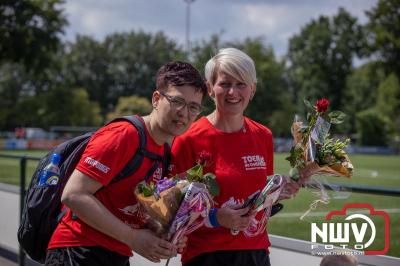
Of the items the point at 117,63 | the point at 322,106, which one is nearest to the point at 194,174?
the point at 322,106

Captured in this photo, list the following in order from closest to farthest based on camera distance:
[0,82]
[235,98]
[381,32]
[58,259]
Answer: [58,259]
[235,98]
[381,32]
[0,82]

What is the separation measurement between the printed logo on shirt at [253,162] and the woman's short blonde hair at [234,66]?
0.38 metres

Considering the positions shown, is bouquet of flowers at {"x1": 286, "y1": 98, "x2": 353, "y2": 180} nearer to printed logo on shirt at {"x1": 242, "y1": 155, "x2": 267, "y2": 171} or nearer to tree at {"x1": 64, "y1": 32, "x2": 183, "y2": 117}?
printed logo on shirt at {"x1": 242, "y1": 155, "x2": 267, "y2": 171}

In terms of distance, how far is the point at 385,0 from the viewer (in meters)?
57.5

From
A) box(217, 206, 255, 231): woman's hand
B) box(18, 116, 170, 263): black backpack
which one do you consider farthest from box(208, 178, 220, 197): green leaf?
box(18, 116, 170, 263): black backpack

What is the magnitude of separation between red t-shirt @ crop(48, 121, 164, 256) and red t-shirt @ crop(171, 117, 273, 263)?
21cm

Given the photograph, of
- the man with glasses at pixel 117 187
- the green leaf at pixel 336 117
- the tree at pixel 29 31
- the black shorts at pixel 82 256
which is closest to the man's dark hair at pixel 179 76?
the man with glasses at pixel 117 187

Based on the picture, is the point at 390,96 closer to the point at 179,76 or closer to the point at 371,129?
the point at 371,129

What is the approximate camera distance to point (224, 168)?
2.66 m

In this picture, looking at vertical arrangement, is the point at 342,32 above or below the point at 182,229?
above

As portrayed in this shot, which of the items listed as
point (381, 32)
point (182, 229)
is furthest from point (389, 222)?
point (381, 32)

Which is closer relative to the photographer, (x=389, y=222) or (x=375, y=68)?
(x=389, y=222)

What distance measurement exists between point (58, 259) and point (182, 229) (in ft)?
2.15

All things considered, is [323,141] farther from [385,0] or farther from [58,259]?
[385,0]
